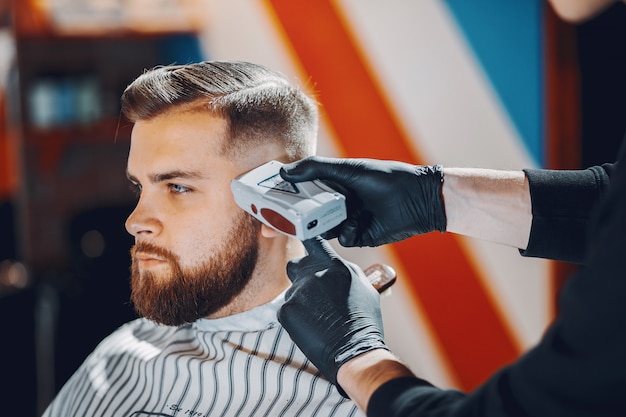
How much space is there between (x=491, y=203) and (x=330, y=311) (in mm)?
443

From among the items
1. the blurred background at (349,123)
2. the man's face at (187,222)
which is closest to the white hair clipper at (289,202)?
the man's face at (187,222)

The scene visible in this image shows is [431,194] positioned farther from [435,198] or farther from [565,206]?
[565,206]

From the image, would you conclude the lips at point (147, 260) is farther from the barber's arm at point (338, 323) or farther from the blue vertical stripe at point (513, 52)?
the blue vertical stripe at point (513, 52)

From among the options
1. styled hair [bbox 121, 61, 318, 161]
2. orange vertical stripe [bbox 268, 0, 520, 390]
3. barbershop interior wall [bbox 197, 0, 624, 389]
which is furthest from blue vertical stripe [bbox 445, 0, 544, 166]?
styled hair [bbox 121, 61, 318, 161]

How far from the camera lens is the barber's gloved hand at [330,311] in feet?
4.06

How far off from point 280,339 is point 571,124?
1585 mm

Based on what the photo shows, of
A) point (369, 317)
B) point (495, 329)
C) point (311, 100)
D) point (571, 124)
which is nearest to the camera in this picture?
point (369, 317)

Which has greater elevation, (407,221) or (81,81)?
(81,81)

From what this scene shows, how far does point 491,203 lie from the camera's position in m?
1.46

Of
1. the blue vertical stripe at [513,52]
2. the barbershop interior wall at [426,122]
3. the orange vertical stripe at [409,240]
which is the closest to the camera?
the blue vertical stripe at [513,52]

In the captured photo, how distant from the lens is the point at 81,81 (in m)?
3.56

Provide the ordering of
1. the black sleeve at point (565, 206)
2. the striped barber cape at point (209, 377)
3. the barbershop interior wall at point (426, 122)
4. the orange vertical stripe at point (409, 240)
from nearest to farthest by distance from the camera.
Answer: the black sleeve at point (565, 206) < the striped barber cape at point (209, 377) < the barbershop interior wall at point (426, 122) < the orange vertical stripe at point (409, 240)

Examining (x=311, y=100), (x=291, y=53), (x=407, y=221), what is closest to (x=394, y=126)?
(x=291, y=53)

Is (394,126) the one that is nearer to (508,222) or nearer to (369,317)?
(508,222)
